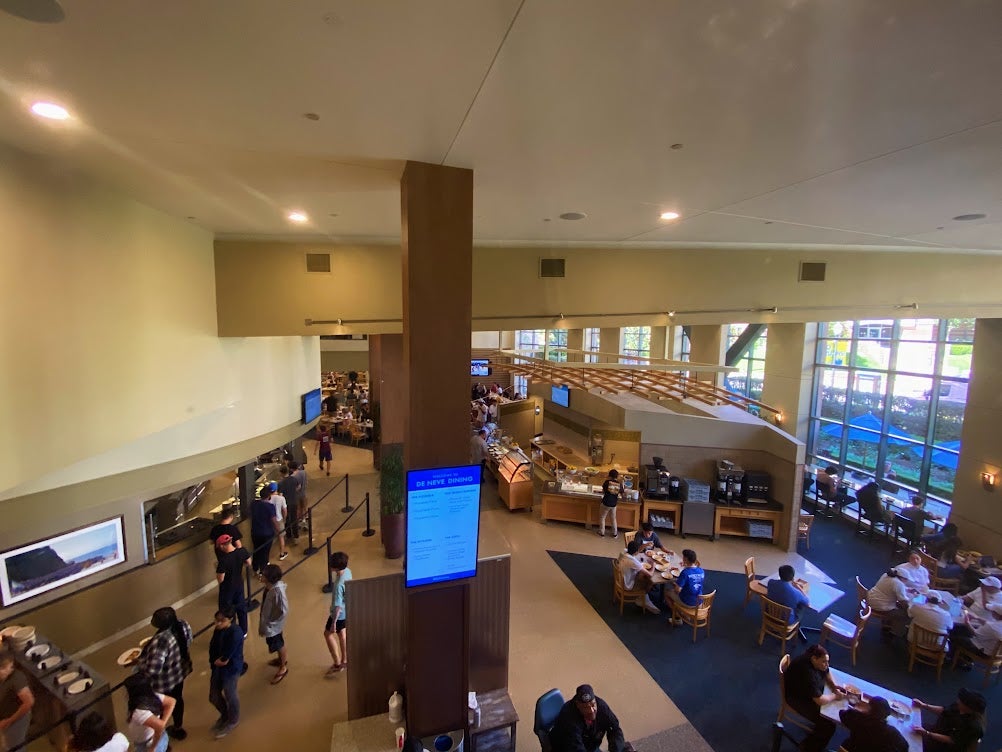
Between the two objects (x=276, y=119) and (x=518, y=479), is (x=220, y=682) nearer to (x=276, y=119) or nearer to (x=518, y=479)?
(x=276, y=119)

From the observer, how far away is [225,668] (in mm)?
4227

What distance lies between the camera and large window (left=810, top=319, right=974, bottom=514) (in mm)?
8820

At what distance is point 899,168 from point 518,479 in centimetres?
750

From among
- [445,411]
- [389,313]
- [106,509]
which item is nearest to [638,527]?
[389,313]

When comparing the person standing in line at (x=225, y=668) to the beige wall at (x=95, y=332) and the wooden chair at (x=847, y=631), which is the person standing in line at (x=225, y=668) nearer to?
the beige wall at (x=95, y=332)

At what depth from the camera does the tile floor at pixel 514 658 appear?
4.34 metres

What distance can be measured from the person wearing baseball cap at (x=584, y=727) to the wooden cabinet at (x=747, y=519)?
5.63 metres

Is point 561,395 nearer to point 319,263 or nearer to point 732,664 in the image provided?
point 319,263

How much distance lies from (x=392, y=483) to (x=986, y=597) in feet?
24.7

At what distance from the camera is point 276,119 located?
2.69 m

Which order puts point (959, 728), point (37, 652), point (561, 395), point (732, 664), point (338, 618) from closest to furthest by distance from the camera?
point (959, 728), point (37, 652), point (338, 618), point (732, 664), point (561, 395)

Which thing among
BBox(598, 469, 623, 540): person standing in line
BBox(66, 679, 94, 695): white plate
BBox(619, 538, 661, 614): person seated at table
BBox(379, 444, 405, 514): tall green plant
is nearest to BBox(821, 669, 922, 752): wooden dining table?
BBox(619, 538, 661, 614): person seated at table

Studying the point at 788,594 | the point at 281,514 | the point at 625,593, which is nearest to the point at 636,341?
the point at 625,593

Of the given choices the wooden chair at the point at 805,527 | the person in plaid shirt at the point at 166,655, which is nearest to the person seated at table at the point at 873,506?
the wooden chair at the point at 805,527
